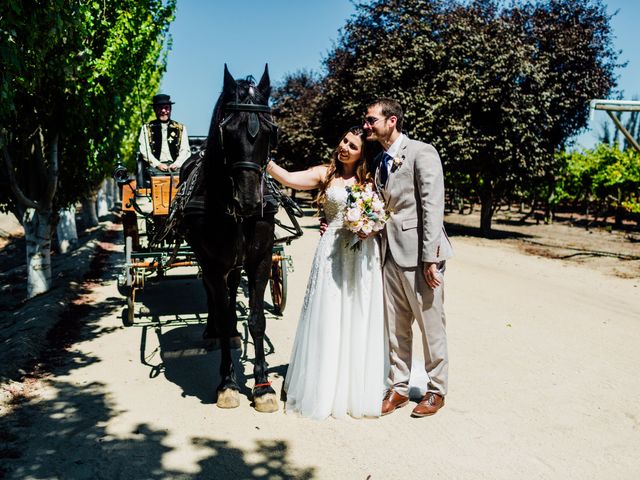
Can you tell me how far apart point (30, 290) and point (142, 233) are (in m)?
3.45

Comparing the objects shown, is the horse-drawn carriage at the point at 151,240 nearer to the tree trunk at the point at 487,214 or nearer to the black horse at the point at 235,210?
the black horse at the point at 235,210

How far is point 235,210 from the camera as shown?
13.8ft

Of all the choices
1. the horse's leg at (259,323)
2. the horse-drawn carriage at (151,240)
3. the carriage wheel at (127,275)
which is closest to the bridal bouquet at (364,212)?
the horse's leg at (259,323)

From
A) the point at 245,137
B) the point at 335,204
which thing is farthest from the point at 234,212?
the point at 335,204

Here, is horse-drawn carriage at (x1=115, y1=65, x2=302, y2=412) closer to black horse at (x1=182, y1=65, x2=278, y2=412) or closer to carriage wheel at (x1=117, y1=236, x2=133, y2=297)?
black horse at (x1=182, y1=65, x2=278, y2=412)

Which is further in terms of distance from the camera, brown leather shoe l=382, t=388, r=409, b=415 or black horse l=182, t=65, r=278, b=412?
brown leather shoe l=382, t=388, r=409, b=415


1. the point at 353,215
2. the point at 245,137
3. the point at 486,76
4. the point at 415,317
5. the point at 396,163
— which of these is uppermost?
the point at 486,76

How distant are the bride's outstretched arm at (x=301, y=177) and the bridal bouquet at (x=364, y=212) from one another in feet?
1.51

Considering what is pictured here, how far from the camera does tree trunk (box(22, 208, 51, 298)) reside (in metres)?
9.87

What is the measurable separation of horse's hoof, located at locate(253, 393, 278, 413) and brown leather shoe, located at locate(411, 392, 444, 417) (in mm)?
1211

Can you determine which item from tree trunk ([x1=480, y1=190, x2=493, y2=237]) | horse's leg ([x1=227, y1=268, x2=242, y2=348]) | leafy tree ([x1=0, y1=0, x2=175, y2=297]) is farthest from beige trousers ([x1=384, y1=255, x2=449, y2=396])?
tree trunk ([x1=480, y1=190, x2=493, y2=237])

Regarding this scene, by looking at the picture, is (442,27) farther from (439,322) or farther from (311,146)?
A: (439,322)

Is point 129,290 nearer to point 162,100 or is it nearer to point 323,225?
point 162,100

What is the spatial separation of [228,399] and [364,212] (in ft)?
6.76
